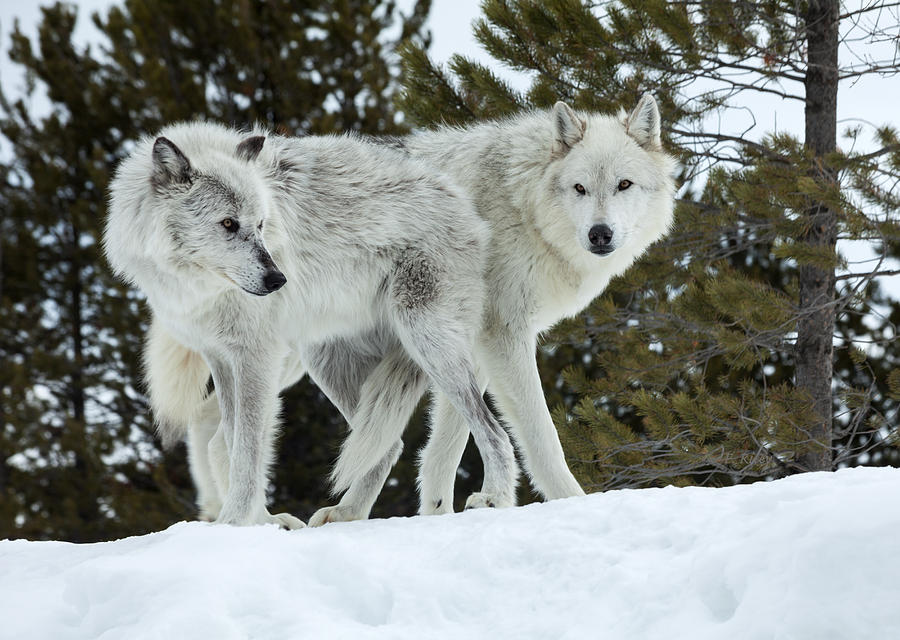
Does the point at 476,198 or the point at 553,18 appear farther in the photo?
the point at 553,18

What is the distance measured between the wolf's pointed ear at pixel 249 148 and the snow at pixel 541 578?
175 centimetres

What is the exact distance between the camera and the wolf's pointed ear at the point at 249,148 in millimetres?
4465

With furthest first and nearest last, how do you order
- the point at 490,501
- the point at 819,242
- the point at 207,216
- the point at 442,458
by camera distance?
the point at 819,242 → the point at 442,458 → the point at 490,501 → the point at 207,216

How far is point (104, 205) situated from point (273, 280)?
12.3 meters

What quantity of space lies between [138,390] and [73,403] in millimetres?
1883

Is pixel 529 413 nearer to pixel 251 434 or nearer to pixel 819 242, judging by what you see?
pixel 251 434

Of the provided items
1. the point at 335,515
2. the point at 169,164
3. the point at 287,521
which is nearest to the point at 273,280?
the point at 169,164

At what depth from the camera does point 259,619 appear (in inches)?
113

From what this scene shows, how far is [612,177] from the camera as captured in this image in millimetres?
5078

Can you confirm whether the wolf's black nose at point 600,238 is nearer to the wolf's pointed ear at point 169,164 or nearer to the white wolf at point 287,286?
the white wolf at point 287,286

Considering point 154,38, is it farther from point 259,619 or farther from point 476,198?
point 259,619

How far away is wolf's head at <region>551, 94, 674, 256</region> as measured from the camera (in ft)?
16.3

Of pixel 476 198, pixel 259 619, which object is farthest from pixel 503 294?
pixel 259 619

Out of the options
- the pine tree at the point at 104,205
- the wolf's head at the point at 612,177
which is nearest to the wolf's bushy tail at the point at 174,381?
the wolf's head at the point at 612,177
